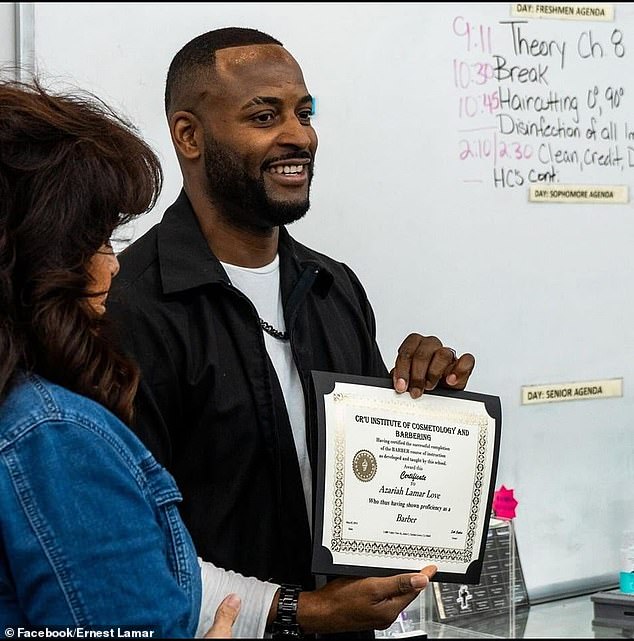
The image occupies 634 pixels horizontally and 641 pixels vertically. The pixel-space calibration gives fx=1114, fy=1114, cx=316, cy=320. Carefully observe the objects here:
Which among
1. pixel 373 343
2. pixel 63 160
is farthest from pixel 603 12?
pixel 63 160

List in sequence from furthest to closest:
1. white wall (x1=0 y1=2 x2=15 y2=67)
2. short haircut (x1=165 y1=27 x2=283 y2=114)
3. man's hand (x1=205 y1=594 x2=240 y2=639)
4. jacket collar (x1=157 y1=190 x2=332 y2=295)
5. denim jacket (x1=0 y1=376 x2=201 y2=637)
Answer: white wall (x1=0 y1=2 x2=15 y2=67)
short haircut (x1=165 y1=27 x2=283 y2=114)
jacket collar (x1=157 y1=190 x2=332 y2=295)
man's hand (x1=205 y1=594 x2=240 y2=639)
denim jacket (x1=0 y1=376 x2=201 y2=637)

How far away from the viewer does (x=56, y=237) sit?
1.07 m

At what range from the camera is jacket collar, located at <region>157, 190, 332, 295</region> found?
1613 mm

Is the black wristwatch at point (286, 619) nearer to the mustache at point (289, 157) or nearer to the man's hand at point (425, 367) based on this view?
the man's hand at point (425, 367)

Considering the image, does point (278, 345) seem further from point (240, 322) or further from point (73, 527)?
point (73, 527)

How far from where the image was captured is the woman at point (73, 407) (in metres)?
0.97

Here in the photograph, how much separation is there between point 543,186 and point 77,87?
1.08 m

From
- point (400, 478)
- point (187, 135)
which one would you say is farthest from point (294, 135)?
point (400, 478)

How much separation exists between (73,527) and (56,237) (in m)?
0.28

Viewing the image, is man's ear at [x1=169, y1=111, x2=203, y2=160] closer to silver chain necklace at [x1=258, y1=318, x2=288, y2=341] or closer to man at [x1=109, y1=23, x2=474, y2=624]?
man at [x1=109, y1=23, x2=474, y2=624]

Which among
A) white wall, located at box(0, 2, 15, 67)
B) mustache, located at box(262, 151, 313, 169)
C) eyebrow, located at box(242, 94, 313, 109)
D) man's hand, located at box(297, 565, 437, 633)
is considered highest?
white wall, located at box(0, 2, 15, 67)

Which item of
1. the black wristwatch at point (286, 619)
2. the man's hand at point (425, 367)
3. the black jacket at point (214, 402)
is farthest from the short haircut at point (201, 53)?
the black wristwatch at point (286, 619)

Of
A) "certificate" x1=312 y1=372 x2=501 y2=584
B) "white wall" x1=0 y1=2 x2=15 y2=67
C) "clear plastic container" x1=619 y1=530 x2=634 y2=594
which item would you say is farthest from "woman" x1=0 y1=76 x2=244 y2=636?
"clear plastic container" x1=619 y1=530 x2=634 y2=594

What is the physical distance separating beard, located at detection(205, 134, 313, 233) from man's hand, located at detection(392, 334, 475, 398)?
28cm
